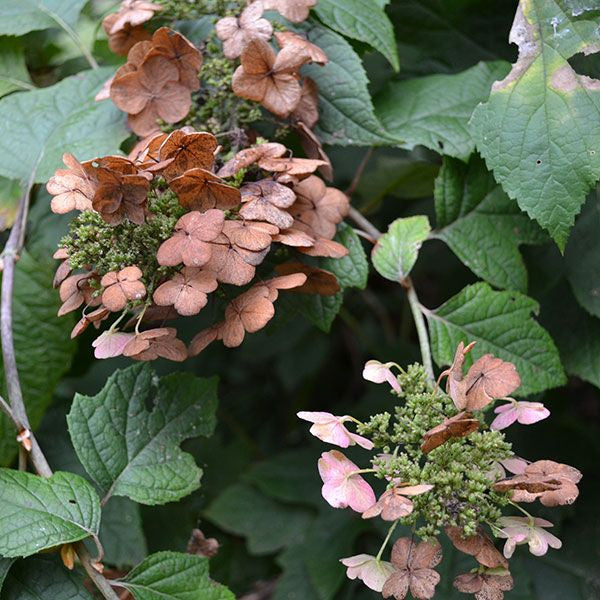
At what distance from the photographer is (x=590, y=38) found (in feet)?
3.54

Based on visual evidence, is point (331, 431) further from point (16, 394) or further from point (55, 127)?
point (55, 127)

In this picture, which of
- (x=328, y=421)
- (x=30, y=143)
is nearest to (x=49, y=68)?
(x=30, y=143)

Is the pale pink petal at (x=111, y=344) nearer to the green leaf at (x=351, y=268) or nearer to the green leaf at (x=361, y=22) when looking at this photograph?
the green leaf at (x=351, y=268)

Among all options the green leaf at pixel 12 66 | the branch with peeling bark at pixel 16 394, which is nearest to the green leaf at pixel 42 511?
the branch with peeling bark at pixel 16 394

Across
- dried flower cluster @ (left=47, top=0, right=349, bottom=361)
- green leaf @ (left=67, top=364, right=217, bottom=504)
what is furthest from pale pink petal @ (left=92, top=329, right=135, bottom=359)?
green leaf @ (left=67, top=364, right=217, bottom=504)

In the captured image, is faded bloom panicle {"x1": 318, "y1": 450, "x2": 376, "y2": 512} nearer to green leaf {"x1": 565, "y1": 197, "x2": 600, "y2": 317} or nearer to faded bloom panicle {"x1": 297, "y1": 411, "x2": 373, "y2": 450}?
faded bloom panicle {"x1": 297, "y1": 411, "x2": 373, "y2": 450}

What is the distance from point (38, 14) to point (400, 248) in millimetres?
766

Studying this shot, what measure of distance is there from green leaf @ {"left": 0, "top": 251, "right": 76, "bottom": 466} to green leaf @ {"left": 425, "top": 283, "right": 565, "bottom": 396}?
549 millimetres

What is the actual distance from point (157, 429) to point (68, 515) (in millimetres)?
179

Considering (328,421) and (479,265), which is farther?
(479,265)

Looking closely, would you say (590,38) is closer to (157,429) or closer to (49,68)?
(157,429)

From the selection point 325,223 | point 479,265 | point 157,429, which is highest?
point 325,223

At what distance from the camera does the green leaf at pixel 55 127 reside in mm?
1162

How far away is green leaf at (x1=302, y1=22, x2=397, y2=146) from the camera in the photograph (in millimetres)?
1141
